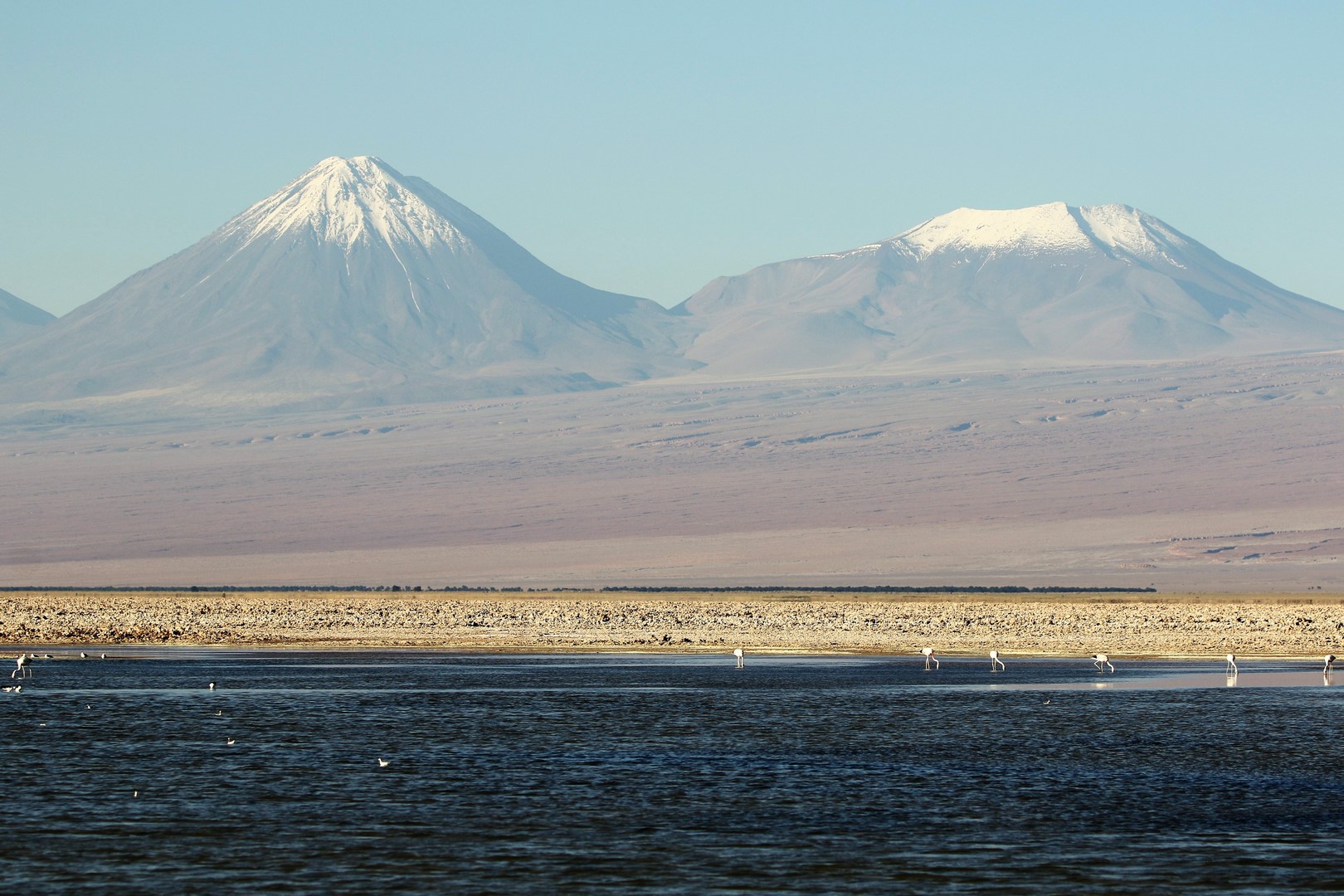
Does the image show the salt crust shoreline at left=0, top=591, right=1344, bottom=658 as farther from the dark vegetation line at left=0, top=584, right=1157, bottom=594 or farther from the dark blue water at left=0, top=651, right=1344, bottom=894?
the dark blue water at left=0, top=651, right=1344, bottom=894

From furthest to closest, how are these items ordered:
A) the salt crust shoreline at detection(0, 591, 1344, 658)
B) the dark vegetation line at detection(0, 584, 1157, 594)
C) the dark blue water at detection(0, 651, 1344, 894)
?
the dark vegetation line at detection(0, 584, 1157, 594)
the salt crust shoreline at detection(0, 591, 1344, 658)
the dark blue water at detection(0, 651, 1344, 894)

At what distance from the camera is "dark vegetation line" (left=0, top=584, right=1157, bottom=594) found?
10956 centimetres

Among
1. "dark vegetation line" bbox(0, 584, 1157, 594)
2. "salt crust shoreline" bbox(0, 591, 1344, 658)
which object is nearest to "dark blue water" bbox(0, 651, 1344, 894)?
"salt crust shoreline" bbox(0, 591, 1344, 658)

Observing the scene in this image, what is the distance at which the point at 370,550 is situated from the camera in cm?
17488

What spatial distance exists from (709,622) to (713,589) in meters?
40.0

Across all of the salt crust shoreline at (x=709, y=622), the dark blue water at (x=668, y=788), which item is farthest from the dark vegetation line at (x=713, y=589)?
the dark blue water at (x=668, y=788)

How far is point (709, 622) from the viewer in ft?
252

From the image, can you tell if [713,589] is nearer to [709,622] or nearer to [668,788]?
[709,622]

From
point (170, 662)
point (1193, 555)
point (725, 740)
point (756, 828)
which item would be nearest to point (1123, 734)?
point (725, 740)

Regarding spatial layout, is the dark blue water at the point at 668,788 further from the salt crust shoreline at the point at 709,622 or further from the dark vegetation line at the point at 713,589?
the dark vegetation line at the point at 713,589

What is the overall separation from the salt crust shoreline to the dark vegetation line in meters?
6.63

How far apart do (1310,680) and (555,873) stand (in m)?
30.4

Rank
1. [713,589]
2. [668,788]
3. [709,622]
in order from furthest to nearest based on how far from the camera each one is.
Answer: [713,589] < [709,622] < [668,788]

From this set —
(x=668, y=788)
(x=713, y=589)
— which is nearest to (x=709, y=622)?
(x=713, y=589)
